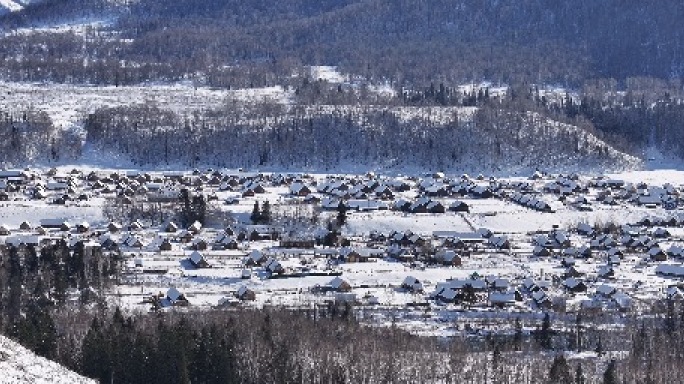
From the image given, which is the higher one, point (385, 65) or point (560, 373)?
point (385, 65)

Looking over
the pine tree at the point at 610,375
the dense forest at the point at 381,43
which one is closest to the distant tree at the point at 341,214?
the pine tree at the point at 610,375

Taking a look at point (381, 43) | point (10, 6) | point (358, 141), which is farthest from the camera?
point (10, 6)

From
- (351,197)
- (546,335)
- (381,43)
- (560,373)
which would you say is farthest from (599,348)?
(381,43)

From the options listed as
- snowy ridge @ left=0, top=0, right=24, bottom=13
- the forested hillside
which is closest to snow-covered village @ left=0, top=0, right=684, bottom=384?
the forested hillside

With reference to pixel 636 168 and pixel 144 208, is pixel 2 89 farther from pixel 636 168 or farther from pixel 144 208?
pixel 636 168

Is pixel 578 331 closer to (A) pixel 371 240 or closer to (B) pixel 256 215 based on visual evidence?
(A) pixel 371 240

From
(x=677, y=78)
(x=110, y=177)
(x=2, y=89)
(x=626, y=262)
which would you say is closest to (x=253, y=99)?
(x=2, y=89)

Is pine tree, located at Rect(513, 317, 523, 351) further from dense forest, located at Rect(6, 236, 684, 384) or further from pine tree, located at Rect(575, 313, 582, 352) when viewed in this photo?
pine tree, located at Rect(575, 313, 582, 352)

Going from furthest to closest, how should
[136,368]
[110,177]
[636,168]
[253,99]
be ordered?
[253,99], [636,168], [110,177], [136,368]
